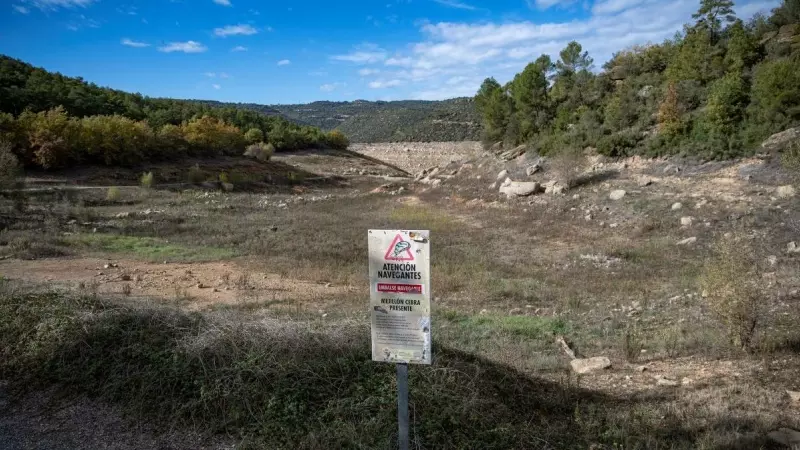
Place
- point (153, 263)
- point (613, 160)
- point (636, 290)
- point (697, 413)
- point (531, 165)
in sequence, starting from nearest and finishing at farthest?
point (697, 413) → point (636, 290) → point (153, 263) → point (613, 160) → point (531, 165)

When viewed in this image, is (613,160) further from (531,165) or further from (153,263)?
(153,263)

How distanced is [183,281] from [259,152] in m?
42.4

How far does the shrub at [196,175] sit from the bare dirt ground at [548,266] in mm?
Answer: 10636

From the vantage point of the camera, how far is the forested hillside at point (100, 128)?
3262 centimetres

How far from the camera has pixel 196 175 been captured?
39.2 meters

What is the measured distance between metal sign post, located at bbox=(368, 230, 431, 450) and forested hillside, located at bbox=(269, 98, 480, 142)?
71.2 m

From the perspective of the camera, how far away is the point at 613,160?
25.1 meters

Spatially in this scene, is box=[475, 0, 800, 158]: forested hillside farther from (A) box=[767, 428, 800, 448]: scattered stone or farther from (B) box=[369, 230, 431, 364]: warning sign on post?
(B) box=[369, 230, 431, 364]: warning sign on post

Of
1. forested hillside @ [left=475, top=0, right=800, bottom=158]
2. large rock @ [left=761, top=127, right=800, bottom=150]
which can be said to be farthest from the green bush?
large rock @ [left=761, top=127, right=800, bottom=150]

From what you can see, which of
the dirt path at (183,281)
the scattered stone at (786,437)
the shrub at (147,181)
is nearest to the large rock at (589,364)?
the scattered stone at (786,437)

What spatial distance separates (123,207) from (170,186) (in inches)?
379

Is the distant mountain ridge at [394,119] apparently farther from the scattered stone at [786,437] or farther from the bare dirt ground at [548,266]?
the scattered stone at [786,437]

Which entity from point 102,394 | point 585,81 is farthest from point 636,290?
point 585,81

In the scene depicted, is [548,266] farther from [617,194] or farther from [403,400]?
[403,400]
